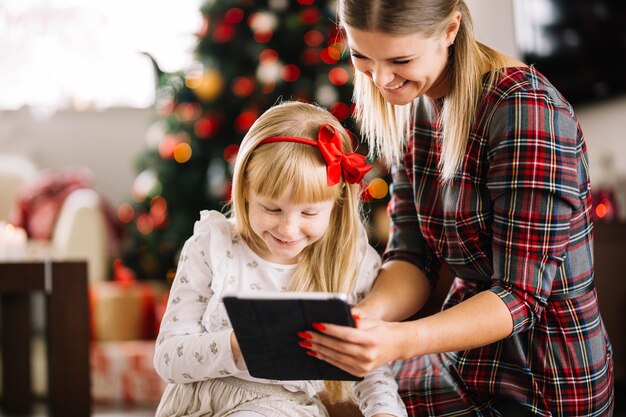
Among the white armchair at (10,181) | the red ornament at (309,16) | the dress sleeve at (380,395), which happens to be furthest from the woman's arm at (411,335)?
the white armchair at (10,181)

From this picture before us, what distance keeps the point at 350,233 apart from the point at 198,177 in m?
2.57

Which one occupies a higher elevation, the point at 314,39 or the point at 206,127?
the point at 314,39

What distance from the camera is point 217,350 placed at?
48.9 inches

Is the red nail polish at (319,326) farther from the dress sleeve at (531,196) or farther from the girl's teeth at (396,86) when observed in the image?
the girl's teeth at (396,86)

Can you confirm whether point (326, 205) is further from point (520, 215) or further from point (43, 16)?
point (43, 16)

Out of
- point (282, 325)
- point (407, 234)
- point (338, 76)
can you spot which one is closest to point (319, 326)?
point (282, 325)

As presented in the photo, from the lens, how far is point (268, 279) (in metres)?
1.40

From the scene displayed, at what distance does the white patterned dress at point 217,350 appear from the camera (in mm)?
1264

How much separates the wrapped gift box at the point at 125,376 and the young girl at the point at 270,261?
213cm

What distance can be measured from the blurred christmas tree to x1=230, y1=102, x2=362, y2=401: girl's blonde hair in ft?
7.29

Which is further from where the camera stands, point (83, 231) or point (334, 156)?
point (83, 231)

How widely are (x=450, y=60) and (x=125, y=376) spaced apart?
8.36 ft

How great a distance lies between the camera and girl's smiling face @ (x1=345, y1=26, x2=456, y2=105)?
1.22m

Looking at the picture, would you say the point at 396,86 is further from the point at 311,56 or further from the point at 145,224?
the point at 145,224
